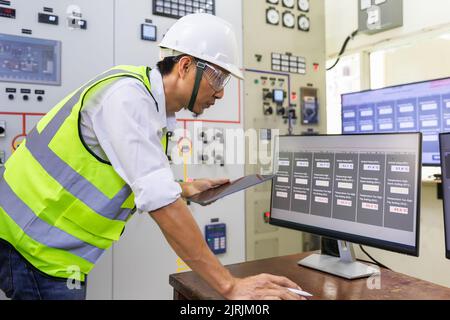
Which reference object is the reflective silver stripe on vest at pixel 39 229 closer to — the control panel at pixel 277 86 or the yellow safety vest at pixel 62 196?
the yellow safety vest at pixel 62 196

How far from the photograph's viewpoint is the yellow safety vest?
1.10 m

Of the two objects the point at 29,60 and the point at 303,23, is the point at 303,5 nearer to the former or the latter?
the point at 303,23

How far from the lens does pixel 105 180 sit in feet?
3.65

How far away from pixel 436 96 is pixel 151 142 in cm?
204

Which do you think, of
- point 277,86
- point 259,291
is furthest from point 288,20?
point 259,291

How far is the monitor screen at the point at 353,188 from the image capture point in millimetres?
1151

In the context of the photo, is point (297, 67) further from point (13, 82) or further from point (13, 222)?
point (13, 222)

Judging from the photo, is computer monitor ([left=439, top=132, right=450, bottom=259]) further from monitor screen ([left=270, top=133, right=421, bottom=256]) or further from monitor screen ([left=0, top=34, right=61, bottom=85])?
monitor screen ([left=0, top=34, right=61, bottom=85])

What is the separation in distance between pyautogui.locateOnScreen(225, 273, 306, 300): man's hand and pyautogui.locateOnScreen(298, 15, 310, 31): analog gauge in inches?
90.1

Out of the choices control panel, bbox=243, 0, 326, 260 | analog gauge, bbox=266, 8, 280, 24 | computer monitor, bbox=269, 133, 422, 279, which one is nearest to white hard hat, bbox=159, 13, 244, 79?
computer monitor, bbox=269, 133, 422, 279

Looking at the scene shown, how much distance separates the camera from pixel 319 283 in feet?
3.90

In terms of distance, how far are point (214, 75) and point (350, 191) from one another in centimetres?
59

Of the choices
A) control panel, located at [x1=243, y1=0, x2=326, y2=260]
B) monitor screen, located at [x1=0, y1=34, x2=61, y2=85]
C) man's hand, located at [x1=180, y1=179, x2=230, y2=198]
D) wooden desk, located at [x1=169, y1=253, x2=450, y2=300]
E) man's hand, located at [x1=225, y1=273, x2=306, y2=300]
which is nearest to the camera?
man's hand, located at [x1=225, y1=273, x2=306, y2=300]
